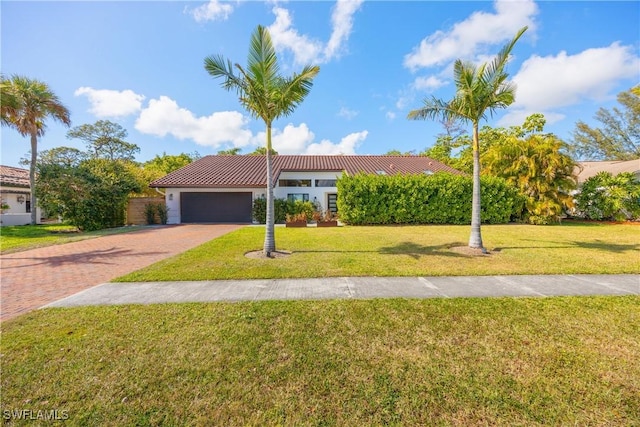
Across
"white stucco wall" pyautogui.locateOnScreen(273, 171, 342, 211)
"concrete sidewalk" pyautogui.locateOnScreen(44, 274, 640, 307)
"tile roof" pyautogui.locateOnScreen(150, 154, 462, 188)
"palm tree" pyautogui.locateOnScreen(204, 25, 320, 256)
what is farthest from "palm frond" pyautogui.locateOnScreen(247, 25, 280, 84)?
"white stucco wall" pyautogui.locateOnScreen(273, 171, 342, 211)

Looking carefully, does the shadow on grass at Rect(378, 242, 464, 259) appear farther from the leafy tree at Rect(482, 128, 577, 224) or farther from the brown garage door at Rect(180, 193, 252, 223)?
the brown garage door at Rect(180, 193, 252, 223)

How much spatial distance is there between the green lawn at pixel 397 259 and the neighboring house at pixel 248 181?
8.80m

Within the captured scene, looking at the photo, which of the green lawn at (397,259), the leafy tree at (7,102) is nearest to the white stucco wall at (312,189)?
the green lawn at (397,259)

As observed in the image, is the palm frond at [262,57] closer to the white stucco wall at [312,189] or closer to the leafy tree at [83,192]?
the leafy tree at [83,192]

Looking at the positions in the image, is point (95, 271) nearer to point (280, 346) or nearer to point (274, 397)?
point (280, 346)

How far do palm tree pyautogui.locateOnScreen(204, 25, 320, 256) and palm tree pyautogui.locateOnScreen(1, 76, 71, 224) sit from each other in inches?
626

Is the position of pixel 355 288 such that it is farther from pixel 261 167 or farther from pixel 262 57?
pixel 261 167

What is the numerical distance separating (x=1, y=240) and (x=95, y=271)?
956 centimetres

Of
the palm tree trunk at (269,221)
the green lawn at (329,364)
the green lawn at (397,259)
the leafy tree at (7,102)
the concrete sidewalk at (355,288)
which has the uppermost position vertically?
the leafy tree at (7,102)

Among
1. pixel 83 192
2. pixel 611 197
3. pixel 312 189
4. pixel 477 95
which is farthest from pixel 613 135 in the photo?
pixel 83 192

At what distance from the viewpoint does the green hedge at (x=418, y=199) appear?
17078 mm

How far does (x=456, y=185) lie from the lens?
57.0ft

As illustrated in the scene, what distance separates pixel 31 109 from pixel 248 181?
45.6 ft

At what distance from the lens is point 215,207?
64.5 feet
